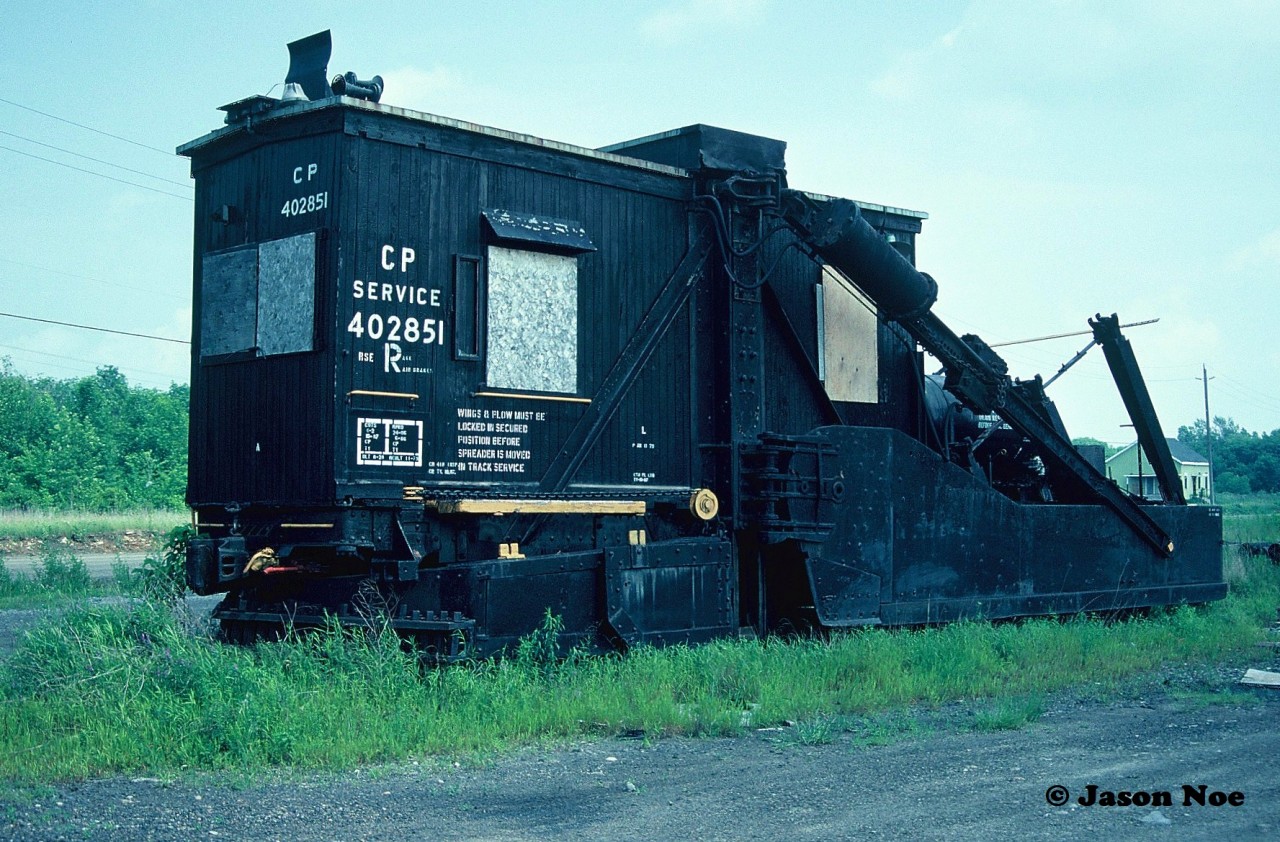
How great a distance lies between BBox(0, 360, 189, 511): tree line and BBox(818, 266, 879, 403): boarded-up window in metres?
33.4

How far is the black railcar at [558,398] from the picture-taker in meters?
9.07

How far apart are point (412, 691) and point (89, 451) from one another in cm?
4268

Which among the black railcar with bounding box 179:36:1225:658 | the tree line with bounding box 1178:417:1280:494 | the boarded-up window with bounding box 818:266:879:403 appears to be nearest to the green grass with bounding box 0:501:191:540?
the black railcar with bounding box 179:36:1225:658

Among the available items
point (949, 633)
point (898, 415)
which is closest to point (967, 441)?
point (898, 415)

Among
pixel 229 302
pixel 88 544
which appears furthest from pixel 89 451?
pixel 229 302

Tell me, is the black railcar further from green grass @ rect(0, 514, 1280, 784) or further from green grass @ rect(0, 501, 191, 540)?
green grass @ rect(0, 501, 191, 540)

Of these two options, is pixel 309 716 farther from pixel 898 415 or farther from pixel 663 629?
pixel 898 415

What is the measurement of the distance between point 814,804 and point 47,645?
18.8ft

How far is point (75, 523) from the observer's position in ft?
99.7

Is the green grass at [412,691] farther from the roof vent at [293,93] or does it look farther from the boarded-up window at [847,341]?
the roof vent at [293,93]

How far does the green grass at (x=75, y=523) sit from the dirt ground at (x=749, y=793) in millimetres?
23663

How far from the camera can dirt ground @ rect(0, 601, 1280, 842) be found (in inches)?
208

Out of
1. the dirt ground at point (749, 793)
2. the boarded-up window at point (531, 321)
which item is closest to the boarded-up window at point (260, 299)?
the boarded-up window at point (531, 321)

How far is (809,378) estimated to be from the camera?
12414 mm
